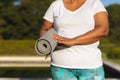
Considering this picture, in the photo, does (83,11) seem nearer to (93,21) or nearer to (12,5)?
(93,21)

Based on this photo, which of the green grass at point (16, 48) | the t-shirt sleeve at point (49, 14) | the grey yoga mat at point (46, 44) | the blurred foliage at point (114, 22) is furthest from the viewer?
Answer: the blurred foliage at point (114, 22)

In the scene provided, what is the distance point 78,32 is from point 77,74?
23cm

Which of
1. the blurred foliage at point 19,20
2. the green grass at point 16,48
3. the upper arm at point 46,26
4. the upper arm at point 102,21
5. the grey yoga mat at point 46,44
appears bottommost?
the blurred foliage at point 19,20

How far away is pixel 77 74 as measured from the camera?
2172 millimetres

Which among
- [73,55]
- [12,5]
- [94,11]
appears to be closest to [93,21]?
[94,11]

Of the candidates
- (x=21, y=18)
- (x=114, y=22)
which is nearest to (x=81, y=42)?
(x=21, y=18)

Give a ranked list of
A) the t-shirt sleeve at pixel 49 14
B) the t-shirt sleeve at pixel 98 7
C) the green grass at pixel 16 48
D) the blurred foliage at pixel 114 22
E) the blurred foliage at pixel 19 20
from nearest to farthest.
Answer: the t-shirt sleeve at pixel 98 7
the t-shirt sleeve at pixel 49 14
the green grass at pixel 16 48
the blurred foliage at pixel 19 20
the blurred foliage at pixel 114 22

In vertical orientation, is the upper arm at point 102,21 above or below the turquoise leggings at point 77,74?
above

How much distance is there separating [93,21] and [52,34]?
0.81 feet

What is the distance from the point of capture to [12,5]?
3712 centimetres

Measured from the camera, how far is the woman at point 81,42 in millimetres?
2135

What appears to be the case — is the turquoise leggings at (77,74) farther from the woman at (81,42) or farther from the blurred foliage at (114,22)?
the blurred foliage at (114,22)

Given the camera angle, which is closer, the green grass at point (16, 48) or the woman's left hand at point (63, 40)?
the woman's left hand at point (63, 40)

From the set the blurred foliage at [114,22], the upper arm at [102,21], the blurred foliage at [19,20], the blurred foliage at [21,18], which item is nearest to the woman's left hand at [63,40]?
the upper arm at [102,21]
